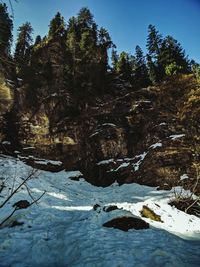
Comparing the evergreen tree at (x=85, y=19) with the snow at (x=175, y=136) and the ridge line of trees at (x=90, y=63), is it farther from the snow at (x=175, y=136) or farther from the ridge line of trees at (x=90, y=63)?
the snow at (x=175, y=136)

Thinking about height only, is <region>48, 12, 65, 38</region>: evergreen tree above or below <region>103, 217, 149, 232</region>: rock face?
above

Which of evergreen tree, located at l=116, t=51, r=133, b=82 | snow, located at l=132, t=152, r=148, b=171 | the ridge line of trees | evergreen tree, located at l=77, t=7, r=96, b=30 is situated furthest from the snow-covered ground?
evergreen tree, located at l=77, t=7, r=96, b=30

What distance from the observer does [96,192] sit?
2636 centimetres

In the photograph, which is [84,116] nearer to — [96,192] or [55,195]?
[96,192]

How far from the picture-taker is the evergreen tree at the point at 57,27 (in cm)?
4639

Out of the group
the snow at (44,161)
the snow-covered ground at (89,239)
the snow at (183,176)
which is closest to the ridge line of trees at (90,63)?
the snow at (44,161)

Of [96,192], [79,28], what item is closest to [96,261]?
[96,192]

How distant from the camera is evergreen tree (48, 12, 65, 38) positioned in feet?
152

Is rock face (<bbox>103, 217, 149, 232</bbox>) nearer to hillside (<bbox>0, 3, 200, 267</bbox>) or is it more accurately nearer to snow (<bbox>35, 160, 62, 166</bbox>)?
hillside (<bbox>0, 3, 200, 267</bbox>)

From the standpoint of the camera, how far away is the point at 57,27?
158 ft

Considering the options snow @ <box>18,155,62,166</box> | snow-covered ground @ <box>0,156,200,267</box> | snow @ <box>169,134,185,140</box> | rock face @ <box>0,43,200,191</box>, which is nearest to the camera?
snow-covered ground @ <box>0,156,200,267</box>

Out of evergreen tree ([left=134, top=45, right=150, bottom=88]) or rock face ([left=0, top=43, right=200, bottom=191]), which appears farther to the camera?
evergreen tree ([left=134, top=45, right=150, bottom=88])

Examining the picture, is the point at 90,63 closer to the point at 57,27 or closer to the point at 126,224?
the point at 57,27

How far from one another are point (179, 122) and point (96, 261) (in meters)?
21.9
